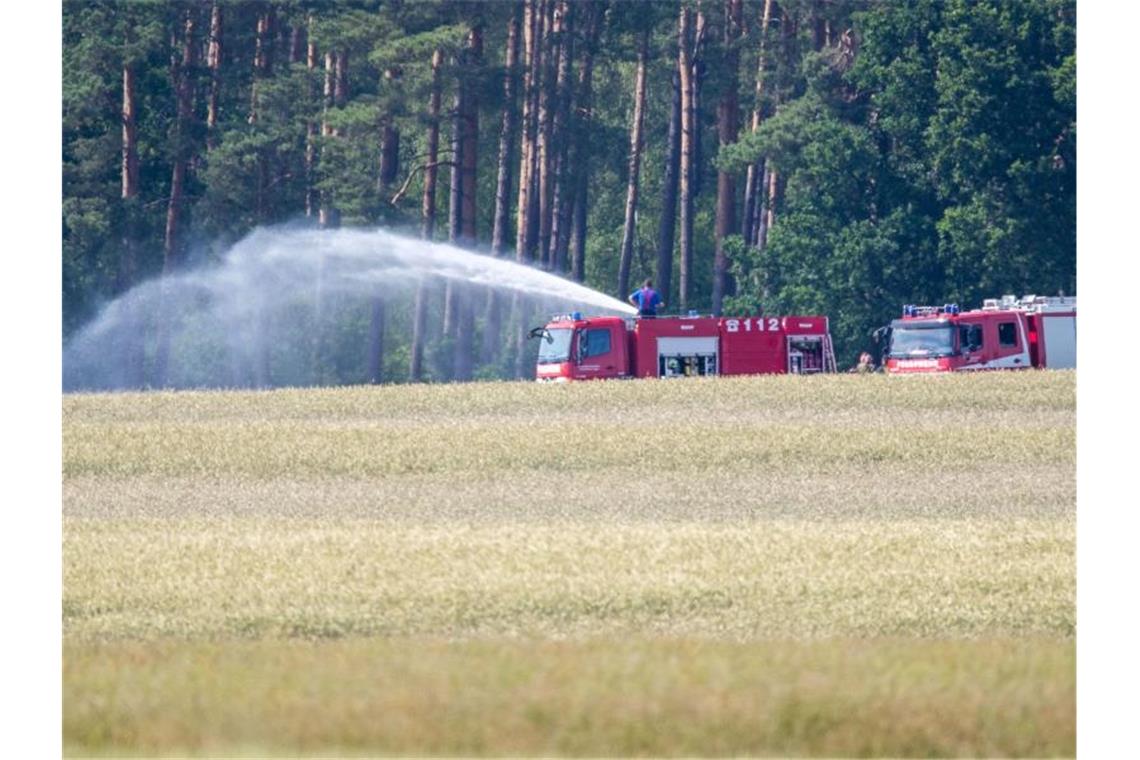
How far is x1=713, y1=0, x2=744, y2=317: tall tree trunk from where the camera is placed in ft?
206

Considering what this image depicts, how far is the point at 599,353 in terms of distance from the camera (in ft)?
137

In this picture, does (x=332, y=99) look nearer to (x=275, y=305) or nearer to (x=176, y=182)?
(x=176, y=182)

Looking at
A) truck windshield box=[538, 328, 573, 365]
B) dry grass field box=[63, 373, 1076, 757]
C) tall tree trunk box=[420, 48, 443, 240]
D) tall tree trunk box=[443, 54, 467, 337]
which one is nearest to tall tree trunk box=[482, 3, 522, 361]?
tall tree trunk box=[443, 54, 467, 337]

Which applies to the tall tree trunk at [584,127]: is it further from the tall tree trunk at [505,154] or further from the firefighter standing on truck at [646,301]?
the firefighter standing on truck at [646,301]

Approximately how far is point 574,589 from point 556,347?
26436 mm

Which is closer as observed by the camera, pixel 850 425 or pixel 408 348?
pixel 850 425

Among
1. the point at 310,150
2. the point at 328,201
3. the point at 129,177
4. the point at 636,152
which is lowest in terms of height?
the point at 328,201

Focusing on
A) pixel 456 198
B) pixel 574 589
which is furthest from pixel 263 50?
pixel 574 589

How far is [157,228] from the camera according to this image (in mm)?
61312

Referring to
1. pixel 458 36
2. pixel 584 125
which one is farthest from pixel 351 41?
pixel 584 125

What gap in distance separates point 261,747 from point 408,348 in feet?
189
